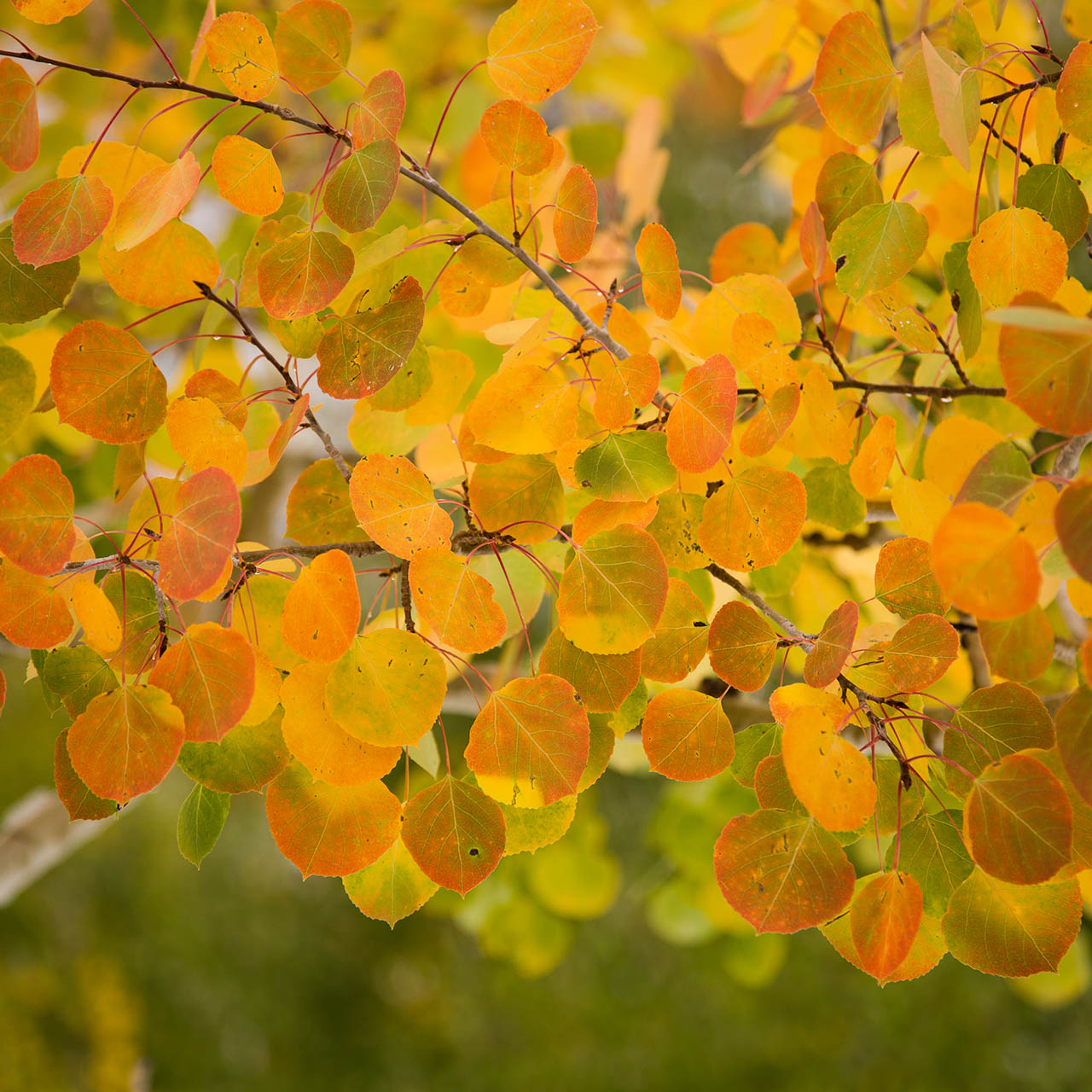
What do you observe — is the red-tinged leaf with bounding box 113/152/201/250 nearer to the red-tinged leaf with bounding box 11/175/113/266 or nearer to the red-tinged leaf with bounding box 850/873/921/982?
the red-tinged leaf with bounding box 11/175/113/266

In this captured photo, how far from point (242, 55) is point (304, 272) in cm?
6

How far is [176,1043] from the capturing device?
6.02 ft

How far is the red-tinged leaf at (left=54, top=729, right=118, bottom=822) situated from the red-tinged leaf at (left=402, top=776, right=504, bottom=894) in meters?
0.08

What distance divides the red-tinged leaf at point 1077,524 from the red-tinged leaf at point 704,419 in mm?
86

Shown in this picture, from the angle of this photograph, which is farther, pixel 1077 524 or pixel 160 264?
pixel 160 264

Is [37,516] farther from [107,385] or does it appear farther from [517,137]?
[517,137]

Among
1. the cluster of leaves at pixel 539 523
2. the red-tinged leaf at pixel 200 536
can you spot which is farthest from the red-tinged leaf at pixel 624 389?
the red-tinged leaf at pixel 200 536

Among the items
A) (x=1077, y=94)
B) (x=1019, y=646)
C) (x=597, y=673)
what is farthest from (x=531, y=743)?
(x=1077, y=94)

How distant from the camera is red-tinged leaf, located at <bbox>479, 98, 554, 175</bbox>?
24cm

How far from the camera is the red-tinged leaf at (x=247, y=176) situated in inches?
9.2

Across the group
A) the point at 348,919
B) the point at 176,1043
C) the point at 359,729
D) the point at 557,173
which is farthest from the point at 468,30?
the point at 176,1043

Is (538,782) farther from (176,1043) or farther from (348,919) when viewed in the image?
(176,1043)

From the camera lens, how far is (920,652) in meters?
0.22

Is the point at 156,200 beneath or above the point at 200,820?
above
